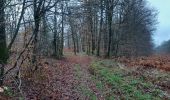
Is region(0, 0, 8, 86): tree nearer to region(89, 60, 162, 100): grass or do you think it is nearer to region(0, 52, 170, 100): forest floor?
region(0, 52, 170, 100): forest floor

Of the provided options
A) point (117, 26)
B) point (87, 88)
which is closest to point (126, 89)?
point (87, 88)

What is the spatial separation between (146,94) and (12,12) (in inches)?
265

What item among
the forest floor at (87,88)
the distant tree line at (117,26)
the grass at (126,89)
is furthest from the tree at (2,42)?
the distant tree line at (117,26)

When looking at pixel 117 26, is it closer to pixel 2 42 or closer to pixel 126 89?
pixel 126 89

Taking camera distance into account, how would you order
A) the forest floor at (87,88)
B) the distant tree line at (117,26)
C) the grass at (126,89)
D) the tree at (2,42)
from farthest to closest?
the distant tree line at (117,26) → the grass at (126,89) → the forest floor at (87,88) → the tree at (2,42)

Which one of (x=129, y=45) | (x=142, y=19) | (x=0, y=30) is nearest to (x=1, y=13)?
(x=0, y=30)

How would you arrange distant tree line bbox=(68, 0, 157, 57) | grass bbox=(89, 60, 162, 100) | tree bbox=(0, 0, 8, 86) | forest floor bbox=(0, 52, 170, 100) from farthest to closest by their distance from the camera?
distant tree line bbox=(68, 0, 157, 57), grass bbox=(89, 60, 162, 100), forest floor bbox=(0, 52, 170, 100), tree bbox=(0, 0, 8, 86)

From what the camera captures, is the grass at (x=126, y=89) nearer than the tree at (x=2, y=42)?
→ No

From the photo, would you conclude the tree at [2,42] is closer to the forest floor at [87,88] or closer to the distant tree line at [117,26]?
the forest floor at [87,88]

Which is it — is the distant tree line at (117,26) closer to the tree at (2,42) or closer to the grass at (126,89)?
the grass at (126,89)

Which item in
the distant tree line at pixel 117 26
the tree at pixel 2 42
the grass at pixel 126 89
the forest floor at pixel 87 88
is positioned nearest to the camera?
the tree at pixel 2 42

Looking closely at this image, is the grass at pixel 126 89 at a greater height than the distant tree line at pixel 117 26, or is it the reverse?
the distant tree line at pixel 117 26

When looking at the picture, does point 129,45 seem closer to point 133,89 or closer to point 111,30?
point 111,30

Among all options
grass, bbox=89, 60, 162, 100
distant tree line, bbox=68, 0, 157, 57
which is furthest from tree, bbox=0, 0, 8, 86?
distant tree line, bbox=68, 0, 157, 57
